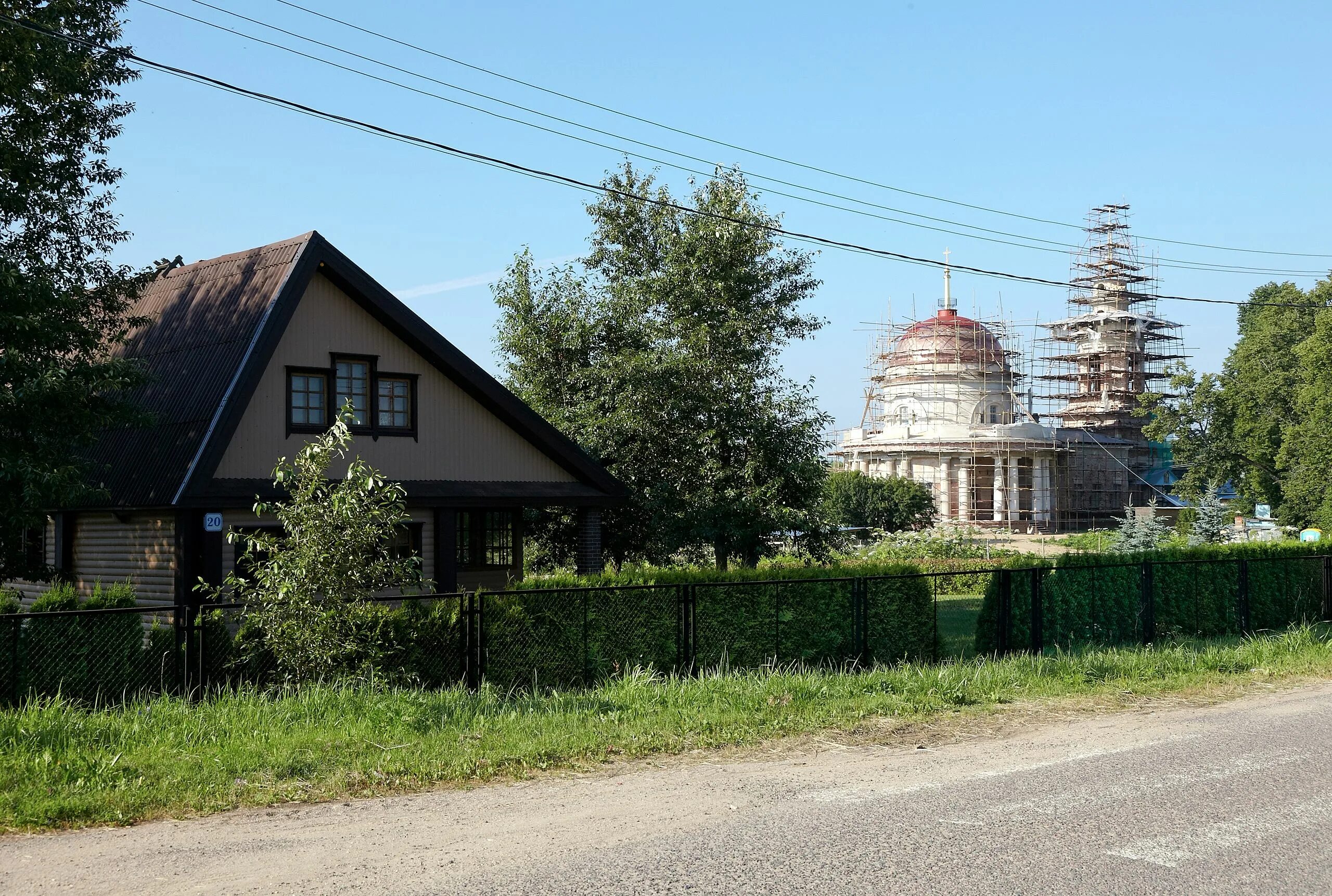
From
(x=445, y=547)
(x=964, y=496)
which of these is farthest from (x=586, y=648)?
(x=964, y=496)

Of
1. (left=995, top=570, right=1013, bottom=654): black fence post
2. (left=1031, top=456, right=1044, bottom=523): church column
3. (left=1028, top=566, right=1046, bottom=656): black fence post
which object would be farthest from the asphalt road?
(left=1031, top=456, right=1044, bottom=523): church column

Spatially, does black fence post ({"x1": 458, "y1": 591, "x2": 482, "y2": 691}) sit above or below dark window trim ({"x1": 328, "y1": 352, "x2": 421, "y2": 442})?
below

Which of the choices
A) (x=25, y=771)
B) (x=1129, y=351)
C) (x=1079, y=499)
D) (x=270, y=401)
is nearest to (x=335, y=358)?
(x=270, y=401)

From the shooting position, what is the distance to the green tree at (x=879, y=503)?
237ft

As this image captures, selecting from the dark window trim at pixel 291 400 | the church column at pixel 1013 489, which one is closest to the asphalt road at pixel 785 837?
the dark window trim at pixel 291 400

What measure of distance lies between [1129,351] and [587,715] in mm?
94468

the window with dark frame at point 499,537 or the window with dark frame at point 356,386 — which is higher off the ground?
the window with dark frame at point 356,386

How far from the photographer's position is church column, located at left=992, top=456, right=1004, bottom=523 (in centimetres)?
8319

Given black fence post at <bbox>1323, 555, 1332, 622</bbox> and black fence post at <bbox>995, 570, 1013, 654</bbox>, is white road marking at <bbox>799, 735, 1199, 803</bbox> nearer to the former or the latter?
black fence post at <bbox>995, 570, 1013, 654</bbox>

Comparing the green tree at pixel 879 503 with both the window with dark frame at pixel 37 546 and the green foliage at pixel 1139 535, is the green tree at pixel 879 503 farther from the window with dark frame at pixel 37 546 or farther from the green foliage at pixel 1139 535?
the window with dark frame at pixel 37 546

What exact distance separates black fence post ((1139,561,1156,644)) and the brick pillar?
1016cm

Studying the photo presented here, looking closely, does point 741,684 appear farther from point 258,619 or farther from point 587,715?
point 258,619

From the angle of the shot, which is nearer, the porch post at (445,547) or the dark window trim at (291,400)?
the dark window trim at (291,400)

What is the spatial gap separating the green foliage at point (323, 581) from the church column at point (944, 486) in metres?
75.5
